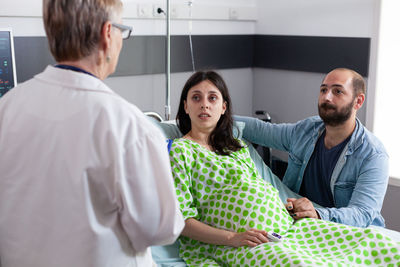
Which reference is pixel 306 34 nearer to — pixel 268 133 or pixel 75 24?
pixel 268 133

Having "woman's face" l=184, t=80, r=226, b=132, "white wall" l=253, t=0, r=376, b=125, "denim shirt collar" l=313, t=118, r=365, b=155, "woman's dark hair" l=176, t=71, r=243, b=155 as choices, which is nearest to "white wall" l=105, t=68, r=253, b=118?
"white wall" l=253, t=0, r=376, b=125

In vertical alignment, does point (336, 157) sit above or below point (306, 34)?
below

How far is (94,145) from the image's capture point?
1141mm

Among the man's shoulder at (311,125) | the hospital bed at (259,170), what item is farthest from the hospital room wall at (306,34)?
the hospital bed at (259,170)

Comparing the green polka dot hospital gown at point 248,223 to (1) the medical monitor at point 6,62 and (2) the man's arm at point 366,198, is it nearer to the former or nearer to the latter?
(2) the man's arm at point 366,198

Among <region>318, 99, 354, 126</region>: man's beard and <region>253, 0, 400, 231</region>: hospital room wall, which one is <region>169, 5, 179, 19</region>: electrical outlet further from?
<region>318, 99, 354, 126</region>: man's beard

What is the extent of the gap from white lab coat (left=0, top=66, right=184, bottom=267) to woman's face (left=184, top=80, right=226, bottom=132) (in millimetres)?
1138

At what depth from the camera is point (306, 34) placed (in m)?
3.90

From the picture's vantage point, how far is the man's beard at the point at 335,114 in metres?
2.46

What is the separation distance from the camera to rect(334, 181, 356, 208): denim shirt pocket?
247cm

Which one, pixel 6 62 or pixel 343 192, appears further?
pixel 6 62

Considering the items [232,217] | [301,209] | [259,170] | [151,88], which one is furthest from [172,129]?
[151,88]

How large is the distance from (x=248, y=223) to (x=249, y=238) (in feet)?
0.33

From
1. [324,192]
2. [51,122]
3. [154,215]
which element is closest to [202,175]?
[324,192]
